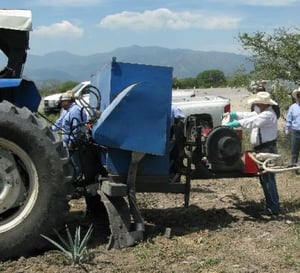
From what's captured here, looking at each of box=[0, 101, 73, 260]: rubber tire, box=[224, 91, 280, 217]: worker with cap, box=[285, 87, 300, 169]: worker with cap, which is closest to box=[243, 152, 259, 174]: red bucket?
box=[224, 91, 280, 217]: worker with cap

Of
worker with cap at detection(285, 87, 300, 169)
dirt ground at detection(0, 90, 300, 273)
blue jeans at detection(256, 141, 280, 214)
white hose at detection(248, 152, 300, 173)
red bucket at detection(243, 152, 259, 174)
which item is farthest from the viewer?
worker with cap at detection(285, 87, 300, 169)

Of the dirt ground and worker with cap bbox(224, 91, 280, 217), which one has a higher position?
worker with cap bbox(224, 91, 280, 217)

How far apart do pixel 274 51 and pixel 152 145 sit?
959 centimetres

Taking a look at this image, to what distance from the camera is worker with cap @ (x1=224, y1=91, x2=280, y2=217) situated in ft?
22.3

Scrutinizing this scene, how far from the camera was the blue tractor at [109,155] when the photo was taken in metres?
4.92

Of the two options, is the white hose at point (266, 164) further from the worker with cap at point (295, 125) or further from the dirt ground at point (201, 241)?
the worker with cap at point (295, 125)

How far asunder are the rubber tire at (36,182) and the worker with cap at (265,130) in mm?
2479

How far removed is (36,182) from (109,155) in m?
0.80

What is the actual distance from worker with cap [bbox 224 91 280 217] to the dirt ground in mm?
230

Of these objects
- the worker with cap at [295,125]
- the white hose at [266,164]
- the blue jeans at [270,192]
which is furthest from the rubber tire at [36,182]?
the worker with cap at [295,125]

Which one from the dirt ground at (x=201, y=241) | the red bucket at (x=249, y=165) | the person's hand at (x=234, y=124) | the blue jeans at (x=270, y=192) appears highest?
the person's hand at (x=234, y=124)

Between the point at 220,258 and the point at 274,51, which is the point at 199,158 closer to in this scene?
the point at 220,258

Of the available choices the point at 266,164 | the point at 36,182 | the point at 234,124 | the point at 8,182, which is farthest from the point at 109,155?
the point at 266,164

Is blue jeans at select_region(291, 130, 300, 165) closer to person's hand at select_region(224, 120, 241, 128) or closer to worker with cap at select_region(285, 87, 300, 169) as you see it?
worker with cap at select_region(285, 87, 300, 169)
